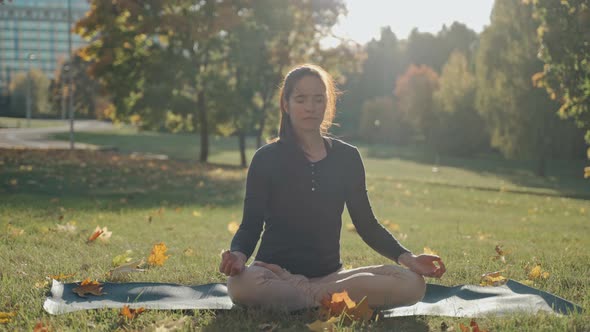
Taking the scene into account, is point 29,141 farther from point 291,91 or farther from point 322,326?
point 322,326

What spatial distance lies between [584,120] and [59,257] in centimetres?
1040

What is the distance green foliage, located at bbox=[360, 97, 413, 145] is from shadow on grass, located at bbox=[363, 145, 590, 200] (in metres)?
8.55

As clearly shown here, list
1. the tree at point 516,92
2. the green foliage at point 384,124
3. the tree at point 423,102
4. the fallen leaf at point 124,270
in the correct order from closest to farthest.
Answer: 1. the fallen leaf at point 124,270
2. the tree at point 516,92
3. the tree at point 423,102
4. the green foliage at point 384,124

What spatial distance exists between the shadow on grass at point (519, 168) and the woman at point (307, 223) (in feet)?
66.8

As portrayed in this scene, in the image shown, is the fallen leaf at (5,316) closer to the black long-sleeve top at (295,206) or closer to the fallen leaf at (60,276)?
the fallen leaf at (60,276)

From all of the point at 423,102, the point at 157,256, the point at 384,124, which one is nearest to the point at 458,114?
the point at 423,102

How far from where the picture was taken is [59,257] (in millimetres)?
5441

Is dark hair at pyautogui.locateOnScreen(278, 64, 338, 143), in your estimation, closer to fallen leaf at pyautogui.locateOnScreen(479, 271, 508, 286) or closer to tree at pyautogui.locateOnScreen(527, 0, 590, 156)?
fallen leaf at pyautogui.locateOnScreen(479, 271, 508, 286)

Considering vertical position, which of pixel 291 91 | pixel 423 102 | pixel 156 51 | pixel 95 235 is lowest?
pixel 95 235

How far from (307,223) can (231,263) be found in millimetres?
650

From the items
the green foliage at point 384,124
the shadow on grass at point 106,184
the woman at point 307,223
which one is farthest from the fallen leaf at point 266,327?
the green foliage at point 384,124

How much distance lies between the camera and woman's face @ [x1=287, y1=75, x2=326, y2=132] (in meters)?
3.92

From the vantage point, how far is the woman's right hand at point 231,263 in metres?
3.48

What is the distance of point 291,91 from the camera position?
3.98 m
